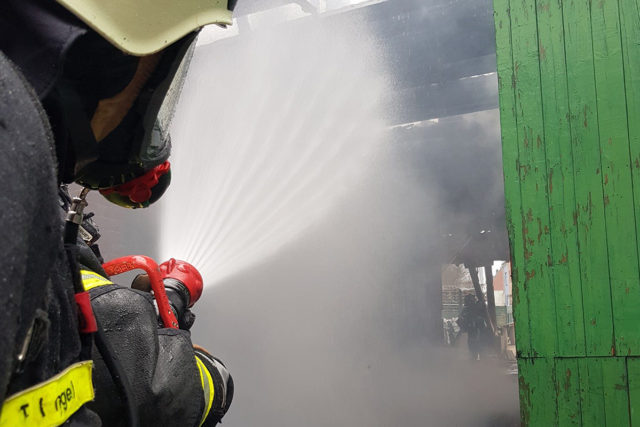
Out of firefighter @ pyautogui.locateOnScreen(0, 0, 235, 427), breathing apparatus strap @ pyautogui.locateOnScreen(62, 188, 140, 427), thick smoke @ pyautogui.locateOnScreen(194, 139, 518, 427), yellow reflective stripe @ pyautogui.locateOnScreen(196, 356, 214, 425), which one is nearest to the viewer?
firefighter @ pyautogui.locateOnScreen(0, 0, 235, 427)

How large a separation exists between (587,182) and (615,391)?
3.17ft

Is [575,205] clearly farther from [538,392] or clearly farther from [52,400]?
[52,400]

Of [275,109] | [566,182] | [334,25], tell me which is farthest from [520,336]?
[275,109]

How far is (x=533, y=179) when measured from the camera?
2873mm

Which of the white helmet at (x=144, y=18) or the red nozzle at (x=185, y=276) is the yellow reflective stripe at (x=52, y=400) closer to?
the white helmet at (x=144, y=18)

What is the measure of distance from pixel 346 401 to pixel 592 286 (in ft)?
20.3

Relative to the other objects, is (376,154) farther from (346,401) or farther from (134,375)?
(134,375)

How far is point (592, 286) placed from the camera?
8.93ft

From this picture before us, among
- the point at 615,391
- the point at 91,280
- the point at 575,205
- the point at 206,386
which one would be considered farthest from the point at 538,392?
the point at 91,280

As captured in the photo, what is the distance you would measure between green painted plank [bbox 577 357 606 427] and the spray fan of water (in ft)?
14.9

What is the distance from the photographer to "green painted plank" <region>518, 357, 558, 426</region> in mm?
2746

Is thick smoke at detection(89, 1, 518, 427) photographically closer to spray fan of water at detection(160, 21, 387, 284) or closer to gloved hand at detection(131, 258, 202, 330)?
spray fan of water at detection(160, 21, 387, 284)

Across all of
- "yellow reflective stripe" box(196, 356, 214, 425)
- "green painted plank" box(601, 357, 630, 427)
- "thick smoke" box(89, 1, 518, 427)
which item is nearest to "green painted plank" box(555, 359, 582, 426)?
"green painted plank" box(601, 357, 630, 427)

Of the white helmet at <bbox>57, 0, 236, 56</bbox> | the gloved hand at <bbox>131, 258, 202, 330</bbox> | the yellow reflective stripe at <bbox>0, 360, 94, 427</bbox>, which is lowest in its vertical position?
the yellow reflective stripe at <bbox>0, 360, 94, 427</bbox>
